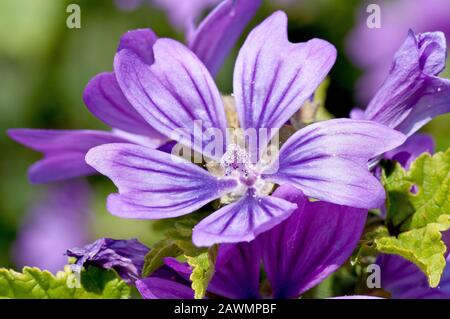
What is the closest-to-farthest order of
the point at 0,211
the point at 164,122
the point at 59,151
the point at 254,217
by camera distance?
the point at 254,217, the point at 164,122, the point at 59,151, the point at 0,211

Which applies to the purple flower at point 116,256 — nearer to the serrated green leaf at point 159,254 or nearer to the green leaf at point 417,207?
the serrated green leaf at point 159,254

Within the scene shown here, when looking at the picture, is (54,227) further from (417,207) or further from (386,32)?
(417,207)

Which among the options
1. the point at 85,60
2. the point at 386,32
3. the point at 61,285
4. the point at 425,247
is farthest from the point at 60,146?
the point at 386,32

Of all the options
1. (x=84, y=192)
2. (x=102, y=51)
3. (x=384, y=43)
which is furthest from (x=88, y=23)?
(x=384, y=43)

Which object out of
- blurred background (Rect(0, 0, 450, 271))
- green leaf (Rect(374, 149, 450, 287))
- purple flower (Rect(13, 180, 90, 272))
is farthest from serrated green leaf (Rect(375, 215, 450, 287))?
purple flower (Rect(13, 180, 90, 272))

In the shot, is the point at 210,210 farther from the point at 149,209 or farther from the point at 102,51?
the point at 102,51
